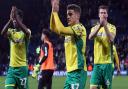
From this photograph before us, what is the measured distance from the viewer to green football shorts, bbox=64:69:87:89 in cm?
832

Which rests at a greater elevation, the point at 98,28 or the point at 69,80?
the point at 98,28

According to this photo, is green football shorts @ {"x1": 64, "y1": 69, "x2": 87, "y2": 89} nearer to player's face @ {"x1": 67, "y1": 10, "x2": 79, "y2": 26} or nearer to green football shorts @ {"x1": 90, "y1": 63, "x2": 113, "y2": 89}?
player's face @ {"x1": 67, "y1": 10, "x2": 79, "y2": 26}

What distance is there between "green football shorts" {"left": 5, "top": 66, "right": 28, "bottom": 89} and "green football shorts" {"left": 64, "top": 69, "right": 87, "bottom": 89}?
2.27m

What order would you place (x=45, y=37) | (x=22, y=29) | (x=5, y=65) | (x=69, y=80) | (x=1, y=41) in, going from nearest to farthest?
1. (x=69, y=80)
2. (x=22, y=29)
3. (x=45, y=37)
4. (x=5, y=65)
5. (x=1, y=41)

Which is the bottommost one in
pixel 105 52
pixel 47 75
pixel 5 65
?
pixel 5 65

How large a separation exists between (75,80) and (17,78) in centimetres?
247

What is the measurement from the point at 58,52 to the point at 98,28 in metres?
23.0

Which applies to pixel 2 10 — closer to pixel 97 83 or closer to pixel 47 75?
pixel 47 75

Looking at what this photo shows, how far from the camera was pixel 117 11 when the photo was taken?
3697 cm

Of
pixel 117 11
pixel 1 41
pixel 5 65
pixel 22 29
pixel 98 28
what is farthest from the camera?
pixel 117 11

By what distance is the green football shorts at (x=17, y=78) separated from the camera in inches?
410

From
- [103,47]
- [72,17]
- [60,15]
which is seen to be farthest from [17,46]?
[60,15]

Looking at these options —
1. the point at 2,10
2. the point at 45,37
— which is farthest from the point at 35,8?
the point at 45,37

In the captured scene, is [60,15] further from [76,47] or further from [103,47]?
[76,47]
